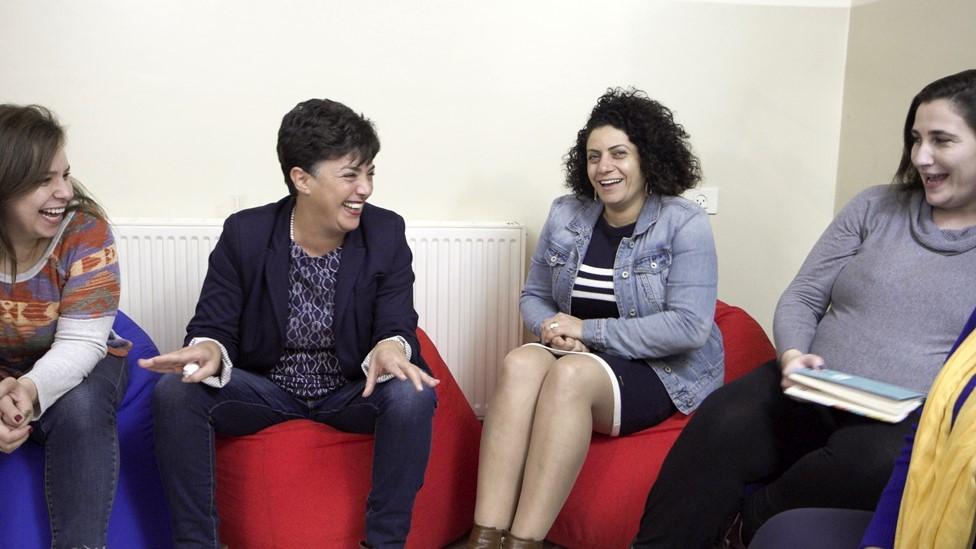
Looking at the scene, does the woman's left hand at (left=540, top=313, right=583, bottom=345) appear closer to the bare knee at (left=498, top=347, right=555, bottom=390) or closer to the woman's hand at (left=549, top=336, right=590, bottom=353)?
the woman's hand at (left=549, top=336, right=590, bottom=353)

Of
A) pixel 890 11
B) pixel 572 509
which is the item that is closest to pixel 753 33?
pixel 890 11

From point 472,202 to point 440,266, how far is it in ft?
0.84

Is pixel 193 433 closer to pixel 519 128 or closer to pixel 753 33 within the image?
pixel 519 128

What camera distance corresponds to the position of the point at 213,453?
172 cm

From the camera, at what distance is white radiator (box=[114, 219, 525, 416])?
2426mm

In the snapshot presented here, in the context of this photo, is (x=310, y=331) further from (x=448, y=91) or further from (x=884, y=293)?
(x=884, y=293)

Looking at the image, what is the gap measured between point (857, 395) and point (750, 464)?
11.0 inches

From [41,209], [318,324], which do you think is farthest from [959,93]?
[41,209]

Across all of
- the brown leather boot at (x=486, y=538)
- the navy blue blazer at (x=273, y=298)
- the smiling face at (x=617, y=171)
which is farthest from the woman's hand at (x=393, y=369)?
the smiling face at (x=617, y=171)

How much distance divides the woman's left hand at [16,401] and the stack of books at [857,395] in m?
1.39

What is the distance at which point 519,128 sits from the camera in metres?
2.71

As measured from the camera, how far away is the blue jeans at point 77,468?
1593 millimetres

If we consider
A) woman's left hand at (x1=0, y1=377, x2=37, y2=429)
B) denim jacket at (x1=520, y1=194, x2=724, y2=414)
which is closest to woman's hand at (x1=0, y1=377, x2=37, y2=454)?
woman's left hand at (x1=0, y1=377, x2=37, y2=429)

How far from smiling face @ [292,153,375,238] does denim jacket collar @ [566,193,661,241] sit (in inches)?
21.7
